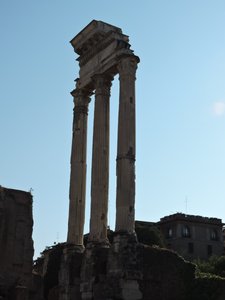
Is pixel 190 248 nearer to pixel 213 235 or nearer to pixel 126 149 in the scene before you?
pixel 213 235

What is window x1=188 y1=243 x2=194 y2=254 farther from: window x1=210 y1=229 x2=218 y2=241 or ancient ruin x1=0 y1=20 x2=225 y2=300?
ancient ruin x1=0 y1=20 x2=225 y2=300

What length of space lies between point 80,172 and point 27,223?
5377mm

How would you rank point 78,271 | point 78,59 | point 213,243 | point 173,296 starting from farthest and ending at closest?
point 213,243
point 78,59
point 78,271
point 173,296

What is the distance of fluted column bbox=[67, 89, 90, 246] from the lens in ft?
56.4

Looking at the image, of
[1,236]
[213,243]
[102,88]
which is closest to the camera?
[102,88]

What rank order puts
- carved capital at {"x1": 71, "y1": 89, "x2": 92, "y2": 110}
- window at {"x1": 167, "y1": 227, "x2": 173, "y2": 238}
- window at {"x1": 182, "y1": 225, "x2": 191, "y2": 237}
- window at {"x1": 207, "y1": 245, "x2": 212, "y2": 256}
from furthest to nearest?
window at {"x1": 207, "y1": 245, "x2": 212, "y2": 256} < window at {"x1": 167, "y1": 227, "x2": 173, "y2": 238} < window at {"x1": 182, "y1": 225, "x2": 191, "y2": 237} < carved capital at {"x1": 71, "y1": 89, "x2": 92, "y2": 110}

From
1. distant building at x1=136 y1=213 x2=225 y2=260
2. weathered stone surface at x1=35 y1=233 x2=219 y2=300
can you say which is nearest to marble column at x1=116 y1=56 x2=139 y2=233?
weathered stone surface at x1=35 y1=233 x2=219 y2=300

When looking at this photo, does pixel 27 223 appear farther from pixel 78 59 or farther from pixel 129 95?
pixel 129 95

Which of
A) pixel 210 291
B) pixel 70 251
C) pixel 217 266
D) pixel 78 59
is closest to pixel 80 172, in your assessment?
pixel 70 251

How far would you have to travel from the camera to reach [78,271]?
52.7 feet

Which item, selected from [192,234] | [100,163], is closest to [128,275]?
[100,163]

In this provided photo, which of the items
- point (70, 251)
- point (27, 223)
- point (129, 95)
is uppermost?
point (129, 95)

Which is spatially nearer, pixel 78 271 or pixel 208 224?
pixel 78 271

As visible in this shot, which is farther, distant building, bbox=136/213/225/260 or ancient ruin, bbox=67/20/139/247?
distant building, bbox=136/213/225/260
